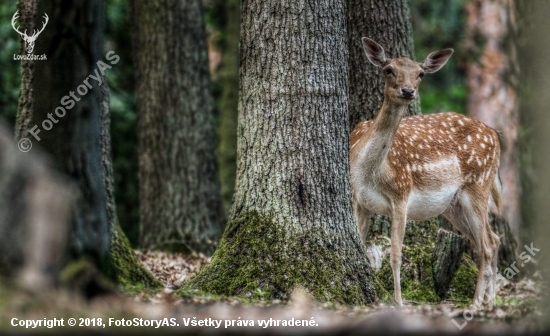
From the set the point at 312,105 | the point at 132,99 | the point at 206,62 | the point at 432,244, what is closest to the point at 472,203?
the point at 432,244

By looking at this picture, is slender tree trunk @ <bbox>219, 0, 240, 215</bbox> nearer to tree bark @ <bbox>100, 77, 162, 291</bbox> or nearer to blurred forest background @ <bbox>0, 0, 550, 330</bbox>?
blurred forest background @ <bbox>0, 0, 550, 330</bbox>

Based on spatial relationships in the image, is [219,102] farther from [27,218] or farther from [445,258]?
[27,218]

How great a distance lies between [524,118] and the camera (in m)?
10.6

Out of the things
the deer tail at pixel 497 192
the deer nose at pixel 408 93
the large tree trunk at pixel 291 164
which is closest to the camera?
the large tree trunk at pixel 291 164

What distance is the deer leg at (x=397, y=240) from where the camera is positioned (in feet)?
27.1

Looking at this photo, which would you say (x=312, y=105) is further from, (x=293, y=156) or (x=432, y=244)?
(x=432, y=244)

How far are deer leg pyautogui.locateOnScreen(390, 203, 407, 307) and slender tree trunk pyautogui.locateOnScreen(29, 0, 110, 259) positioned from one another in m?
3.78

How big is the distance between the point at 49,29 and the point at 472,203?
5.59 m

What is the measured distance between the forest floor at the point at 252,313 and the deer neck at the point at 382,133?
1.81 metres

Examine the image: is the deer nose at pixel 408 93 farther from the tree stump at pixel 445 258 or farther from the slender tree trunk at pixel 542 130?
the slender tree trunk at pixel 542 130

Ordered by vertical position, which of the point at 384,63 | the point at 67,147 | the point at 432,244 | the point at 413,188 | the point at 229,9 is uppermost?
the point at 229,9

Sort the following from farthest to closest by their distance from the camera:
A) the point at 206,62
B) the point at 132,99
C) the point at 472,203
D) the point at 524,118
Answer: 1. the point at 132,99
2. the point at 206,62
3. the point at 524,118
4. the point at 472,203

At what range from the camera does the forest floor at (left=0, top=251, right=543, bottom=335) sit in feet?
14.5

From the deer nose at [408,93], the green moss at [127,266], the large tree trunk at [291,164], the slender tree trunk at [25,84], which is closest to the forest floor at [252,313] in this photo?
the large tree trunk at [291,164]
